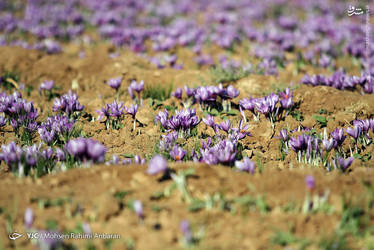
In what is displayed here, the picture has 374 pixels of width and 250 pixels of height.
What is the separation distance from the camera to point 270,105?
13.3ft

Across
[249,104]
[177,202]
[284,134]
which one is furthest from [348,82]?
[177,202]

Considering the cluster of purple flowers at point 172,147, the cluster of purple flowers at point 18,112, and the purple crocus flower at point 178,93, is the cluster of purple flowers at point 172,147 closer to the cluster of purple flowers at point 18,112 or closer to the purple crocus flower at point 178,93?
the purple crocus flower at point 178,93

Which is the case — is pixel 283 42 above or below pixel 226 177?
above

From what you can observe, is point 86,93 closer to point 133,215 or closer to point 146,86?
point 146,86

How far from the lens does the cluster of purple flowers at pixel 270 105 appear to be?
13.3ft

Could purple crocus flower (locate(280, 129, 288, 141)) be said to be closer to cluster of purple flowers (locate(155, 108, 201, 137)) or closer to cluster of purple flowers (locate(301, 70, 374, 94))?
cluster of purple flowers (locate(155, 108, 201, 137))

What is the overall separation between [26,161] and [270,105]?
254 centimetres

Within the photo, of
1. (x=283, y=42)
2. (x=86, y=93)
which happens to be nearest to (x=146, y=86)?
(x=86, y=93)

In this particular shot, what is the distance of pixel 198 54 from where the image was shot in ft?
26.1

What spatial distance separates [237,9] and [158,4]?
287 centimetres


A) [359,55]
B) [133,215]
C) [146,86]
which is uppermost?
[359,55]

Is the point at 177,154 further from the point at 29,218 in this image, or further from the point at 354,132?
the point at 354,132

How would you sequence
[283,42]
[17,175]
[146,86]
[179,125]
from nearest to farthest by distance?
[17,175] < [179,125] < [146,86] < [283,42]

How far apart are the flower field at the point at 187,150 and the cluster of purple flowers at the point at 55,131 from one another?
2cm
